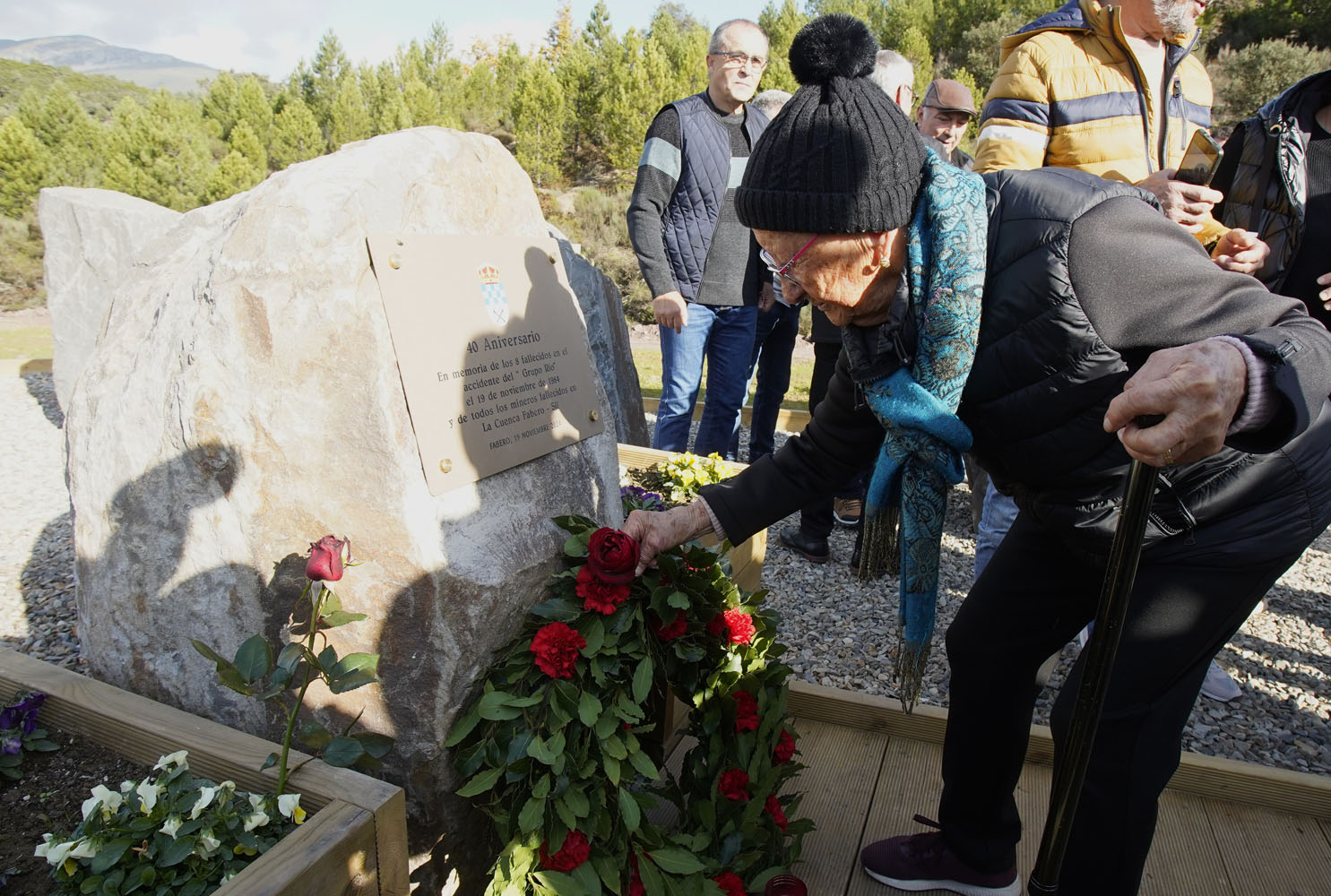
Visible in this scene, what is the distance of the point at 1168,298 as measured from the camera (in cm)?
131

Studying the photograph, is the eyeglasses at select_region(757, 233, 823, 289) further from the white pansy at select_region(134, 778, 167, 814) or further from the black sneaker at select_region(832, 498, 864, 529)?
the black sneaker at select_region(832, 498, 864, 529)

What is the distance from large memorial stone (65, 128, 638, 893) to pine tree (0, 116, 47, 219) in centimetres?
1642

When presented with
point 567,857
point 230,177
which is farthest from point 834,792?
point 230,177

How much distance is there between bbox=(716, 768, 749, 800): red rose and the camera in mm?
1817

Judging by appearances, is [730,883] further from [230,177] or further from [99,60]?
[99,60]

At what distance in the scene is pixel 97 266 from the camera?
5.69 metres

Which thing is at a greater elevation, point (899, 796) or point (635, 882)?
point (635, 882)

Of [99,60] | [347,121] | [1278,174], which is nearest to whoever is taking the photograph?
[1278,174]

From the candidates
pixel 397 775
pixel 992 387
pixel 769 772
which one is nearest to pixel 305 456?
pixel 397 775

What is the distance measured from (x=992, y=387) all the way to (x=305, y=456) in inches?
54.0

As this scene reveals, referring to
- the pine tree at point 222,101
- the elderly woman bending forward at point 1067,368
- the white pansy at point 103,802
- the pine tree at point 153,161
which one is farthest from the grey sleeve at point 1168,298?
the pine tree at point 222,101

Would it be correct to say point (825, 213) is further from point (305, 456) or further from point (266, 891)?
point (266, 891)

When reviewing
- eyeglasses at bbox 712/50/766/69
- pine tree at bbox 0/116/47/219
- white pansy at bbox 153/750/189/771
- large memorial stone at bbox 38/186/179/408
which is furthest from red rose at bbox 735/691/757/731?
pine tree at bbox 0/116/47/219

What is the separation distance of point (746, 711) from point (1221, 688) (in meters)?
2.14
